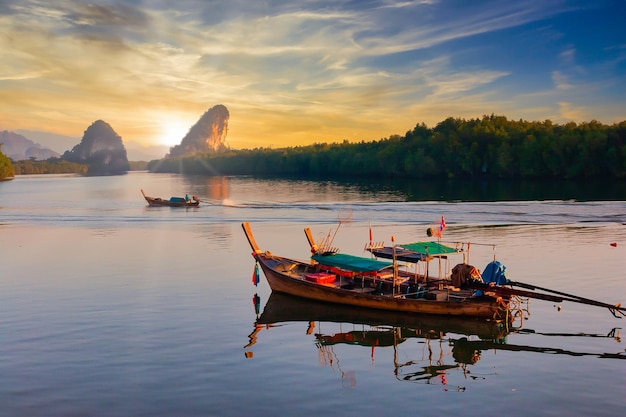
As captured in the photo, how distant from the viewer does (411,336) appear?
74.5 feet

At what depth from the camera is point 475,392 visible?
1716 centimetres

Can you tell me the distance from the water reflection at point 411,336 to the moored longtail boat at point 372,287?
1.37ft

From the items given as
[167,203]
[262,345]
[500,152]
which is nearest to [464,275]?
[262,345]

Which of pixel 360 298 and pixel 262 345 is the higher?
pixel 360 298

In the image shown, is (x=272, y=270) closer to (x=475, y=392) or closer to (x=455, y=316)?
(x=455, y=316)

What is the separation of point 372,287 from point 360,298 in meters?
2.17

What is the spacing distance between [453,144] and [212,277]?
11880 cm

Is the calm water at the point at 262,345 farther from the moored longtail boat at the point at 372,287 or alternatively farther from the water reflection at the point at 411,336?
the moored longtail boat at the point at 372,287

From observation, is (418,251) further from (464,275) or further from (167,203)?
(167,203)

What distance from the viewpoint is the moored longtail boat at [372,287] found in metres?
24.5

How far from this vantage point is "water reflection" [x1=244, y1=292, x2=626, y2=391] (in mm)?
19344

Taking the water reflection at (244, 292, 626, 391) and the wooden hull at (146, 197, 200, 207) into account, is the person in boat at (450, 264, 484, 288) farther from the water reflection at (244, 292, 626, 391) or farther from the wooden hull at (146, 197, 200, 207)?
the wooden hull at (146, 197, 200, 207)

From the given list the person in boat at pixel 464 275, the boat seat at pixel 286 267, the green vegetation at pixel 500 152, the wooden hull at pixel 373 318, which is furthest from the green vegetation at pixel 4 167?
the person in boat at pixel 464 275

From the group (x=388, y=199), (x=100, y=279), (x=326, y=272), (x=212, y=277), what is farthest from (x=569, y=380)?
(x=388, y=199)
